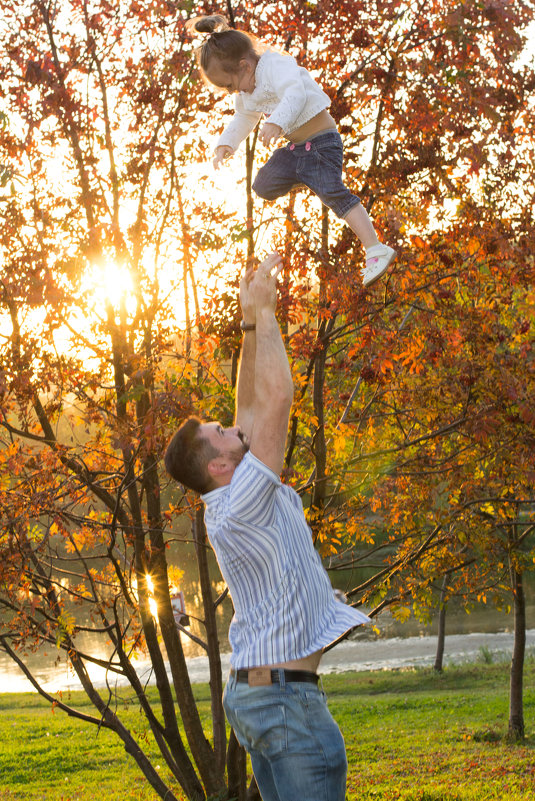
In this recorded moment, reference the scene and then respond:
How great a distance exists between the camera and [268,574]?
264 cm

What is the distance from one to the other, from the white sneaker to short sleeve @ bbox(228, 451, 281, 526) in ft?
3.46

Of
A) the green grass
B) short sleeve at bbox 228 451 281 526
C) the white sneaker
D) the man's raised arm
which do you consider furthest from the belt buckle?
the green grass

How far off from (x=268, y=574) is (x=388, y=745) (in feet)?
30.6

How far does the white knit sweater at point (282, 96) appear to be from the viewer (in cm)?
306

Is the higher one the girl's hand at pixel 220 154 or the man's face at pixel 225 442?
the girl's hand at pixel 220 154

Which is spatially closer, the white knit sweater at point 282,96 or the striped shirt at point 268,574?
the striped shirt at point 268,574

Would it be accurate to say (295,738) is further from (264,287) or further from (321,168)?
(321,168)

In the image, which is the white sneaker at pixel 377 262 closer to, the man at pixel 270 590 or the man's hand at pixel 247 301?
the man's hand at pixel 247 301

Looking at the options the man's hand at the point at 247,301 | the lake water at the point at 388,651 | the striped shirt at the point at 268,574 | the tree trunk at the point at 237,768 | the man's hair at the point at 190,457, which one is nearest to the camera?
the striped shirt at the point at 268,574

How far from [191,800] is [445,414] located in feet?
11.4

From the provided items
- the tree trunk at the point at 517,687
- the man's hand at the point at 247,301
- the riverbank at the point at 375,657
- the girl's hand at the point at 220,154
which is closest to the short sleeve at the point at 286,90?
the girl's hand at the point at 220,154

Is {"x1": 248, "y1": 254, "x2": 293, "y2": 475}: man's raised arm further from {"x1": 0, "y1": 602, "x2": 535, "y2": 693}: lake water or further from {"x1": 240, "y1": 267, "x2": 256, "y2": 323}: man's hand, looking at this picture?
{"x1": 0, "y1": 602, "x2": 535, "y2": 693}: lake water

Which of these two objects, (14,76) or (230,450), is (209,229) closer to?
(14,76)

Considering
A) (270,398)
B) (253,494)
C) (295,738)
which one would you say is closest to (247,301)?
(270,398)
